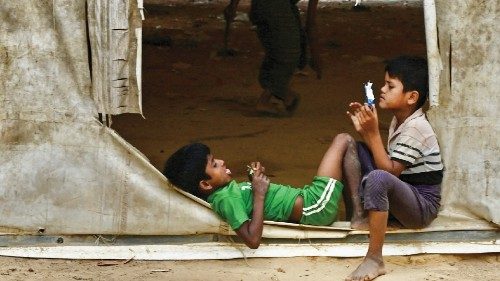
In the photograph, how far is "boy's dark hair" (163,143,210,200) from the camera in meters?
4.22

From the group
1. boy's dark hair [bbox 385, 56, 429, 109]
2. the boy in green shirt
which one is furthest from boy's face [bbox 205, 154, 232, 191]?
boy's dark hair [bbox 385, 56, 429, 109]

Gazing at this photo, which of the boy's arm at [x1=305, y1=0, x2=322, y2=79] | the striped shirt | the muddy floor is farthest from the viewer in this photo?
the boy's arm at [x1=305, y1=0, x2=322, y2=79]

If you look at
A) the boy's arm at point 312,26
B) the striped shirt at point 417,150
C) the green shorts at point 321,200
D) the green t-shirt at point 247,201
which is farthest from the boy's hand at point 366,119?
the boy's arm at point 312,26

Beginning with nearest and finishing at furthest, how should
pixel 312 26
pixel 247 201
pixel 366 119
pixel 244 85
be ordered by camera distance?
pixel 366 119 < pixel 247 201 < pixel 312 26 < pixel 244 85

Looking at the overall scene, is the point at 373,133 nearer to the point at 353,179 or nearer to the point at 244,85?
the point at 353,179

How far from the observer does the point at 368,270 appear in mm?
4066

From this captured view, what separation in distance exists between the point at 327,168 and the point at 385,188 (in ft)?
1.26

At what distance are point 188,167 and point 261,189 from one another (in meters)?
0.32

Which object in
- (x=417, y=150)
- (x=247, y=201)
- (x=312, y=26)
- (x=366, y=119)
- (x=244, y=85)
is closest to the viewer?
(x=366, y=119)

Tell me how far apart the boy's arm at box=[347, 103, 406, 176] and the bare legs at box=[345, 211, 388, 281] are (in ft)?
0.68

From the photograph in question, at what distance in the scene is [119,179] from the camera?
4215 mm

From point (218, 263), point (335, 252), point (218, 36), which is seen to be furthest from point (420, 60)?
point (218, 36)

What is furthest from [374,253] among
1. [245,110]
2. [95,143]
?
[245,110]

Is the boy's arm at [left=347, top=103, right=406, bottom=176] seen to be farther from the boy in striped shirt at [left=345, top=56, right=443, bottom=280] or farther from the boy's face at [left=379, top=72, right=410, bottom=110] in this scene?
the boy's face at [left=379, top=72, right=410, bottom=110]
